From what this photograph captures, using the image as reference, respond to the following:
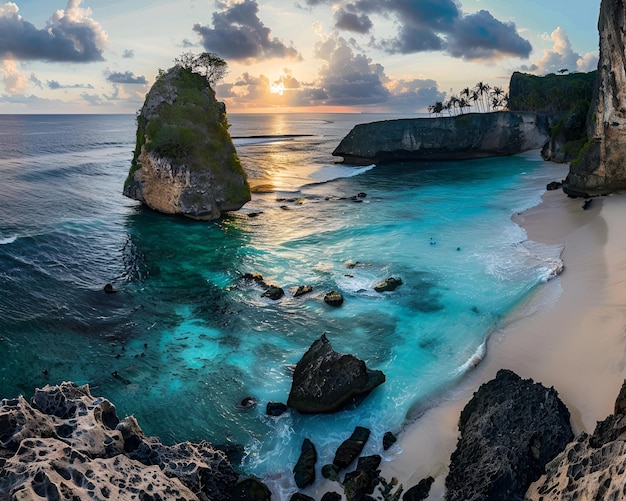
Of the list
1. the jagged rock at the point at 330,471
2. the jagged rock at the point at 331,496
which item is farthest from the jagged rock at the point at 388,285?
the jagged rock at the point at 331,496

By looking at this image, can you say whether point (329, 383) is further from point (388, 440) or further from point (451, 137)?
point (451, 137)

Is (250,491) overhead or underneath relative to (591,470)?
underneath

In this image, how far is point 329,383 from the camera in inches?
714

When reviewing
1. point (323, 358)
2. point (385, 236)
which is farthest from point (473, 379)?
point (385, 236)

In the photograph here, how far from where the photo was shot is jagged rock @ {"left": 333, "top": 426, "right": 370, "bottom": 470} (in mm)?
15227

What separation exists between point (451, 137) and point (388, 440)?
80.5 metres

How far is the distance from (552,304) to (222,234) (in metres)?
27.9

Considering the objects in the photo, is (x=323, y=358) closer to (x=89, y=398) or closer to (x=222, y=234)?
(x=89, y=398)

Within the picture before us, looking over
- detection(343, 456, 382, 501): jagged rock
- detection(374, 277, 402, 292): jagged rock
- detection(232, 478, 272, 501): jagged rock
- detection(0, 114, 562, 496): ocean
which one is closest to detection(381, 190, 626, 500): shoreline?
detection(343, 456, 382, 501): jagged rock

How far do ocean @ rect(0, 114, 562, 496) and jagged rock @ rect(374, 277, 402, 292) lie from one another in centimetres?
43

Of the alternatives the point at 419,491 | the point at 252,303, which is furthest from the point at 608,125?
the point at 419,491

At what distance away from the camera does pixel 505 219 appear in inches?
1666

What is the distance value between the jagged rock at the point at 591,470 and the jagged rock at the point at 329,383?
7.77 meters

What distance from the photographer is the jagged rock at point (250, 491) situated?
13664mm
